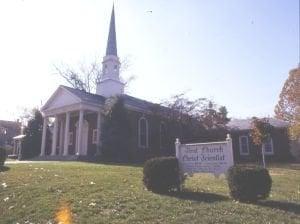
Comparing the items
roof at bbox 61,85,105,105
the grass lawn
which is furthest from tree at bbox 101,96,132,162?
the grass lawn

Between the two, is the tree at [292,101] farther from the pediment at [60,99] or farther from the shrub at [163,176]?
the shrub at [163,176]

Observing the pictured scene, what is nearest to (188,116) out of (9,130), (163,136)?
(163,136)

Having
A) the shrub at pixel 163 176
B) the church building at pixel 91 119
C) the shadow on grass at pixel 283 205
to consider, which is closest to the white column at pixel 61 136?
the church building at pixel 91 119

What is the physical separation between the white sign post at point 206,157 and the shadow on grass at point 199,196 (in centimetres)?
114

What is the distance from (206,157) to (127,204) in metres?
3.90

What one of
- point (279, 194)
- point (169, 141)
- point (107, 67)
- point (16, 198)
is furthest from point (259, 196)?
point (107, 67)

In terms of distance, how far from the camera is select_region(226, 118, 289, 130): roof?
121ft

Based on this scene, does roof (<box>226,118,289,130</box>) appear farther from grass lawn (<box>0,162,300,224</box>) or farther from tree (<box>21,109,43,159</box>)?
grass lawn (<box>0,162,300,224</box>)

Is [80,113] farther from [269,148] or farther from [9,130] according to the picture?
[9,130]

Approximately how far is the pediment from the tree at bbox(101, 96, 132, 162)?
4.04 meters

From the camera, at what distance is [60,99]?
36.7m

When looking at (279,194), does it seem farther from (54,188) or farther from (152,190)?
(54,188)

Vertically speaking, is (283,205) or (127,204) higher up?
(127,204)

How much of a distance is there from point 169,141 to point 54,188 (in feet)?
85.5
